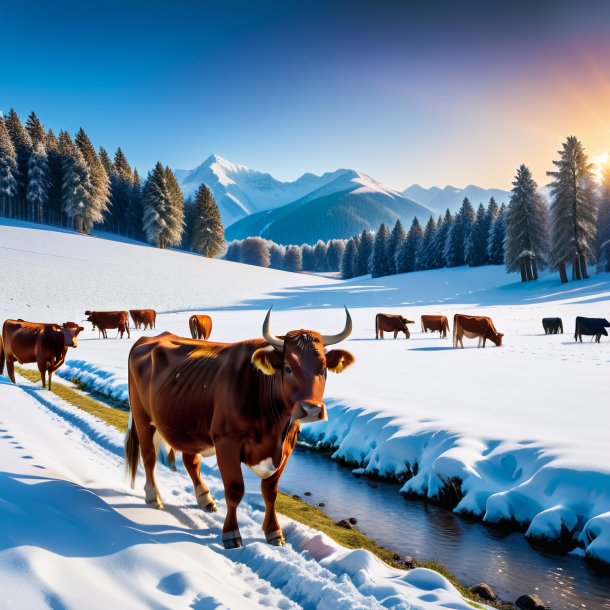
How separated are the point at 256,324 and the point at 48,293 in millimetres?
19823

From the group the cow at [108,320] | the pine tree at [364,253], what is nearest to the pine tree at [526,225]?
the cow at [108,320]

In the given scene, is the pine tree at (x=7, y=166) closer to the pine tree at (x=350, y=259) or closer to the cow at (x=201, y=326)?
the cow at (x=201, y=326)

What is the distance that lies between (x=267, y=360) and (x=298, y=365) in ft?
0.99

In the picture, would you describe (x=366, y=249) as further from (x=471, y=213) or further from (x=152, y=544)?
(x=152, y=544)

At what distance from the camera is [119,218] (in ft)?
283

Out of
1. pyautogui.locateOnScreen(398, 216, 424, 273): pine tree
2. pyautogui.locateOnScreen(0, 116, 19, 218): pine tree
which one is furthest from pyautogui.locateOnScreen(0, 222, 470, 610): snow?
pyautogui.locateOnScreen(398, 216, 424, 273): pine tree

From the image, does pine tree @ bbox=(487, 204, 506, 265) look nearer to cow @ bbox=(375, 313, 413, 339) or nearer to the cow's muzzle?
cow @ bbox=(375, 313, 413, 339)

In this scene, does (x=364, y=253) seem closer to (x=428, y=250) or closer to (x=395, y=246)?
(x=395, y=246)

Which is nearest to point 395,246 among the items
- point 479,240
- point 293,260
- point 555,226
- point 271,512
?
point 479,240

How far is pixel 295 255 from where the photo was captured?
449ft

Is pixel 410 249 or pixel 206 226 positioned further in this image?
pixel 410 249

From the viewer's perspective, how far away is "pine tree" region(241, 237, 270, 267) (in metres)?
136

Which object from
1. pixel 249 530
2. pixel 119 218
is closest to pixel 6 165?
pixel 119 218

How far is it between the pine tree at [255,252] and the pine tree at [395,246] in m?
52.6
